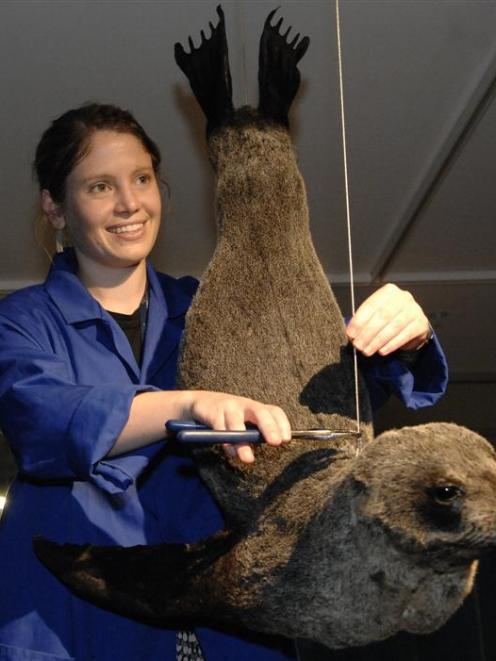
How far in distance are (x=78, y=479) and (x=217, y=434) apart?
0.22 m

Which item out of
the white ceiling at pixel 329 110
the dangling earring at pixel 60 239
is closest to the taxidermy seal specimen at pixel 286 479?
the dangling earring at pixel 60 239

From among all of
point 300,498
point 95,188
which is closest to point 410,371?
point 300,498

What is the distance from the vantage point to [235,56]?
1.69 meters

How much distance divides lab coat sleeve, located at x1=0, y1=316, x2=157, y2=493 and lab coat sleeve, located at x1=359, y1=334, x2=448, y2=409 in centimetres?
21

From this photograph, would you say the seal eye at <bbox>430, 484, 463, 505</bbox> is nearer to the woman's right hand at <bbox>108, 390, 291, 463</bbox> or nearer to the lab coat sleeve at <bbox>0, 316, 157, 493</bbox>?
the woman's right hand at <bbox>108, 390, 291, 463</bbox>

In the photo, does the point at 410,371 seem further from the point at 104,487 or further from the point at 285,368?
the point at 104,487

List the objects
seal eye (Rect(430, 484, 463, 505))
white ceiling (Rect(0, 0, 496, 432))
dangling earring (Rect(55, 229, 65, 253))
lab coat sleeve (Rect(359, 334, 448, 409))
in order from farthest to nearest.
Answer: white ceiling (Rect(0, 0, 496, 432)), dangling earring (Rect(55, 229, 65, 253)), lab coat sleeve (Rect(359, 334, 448, 409)), seal eye (Rect(430, 484, 463, 505))

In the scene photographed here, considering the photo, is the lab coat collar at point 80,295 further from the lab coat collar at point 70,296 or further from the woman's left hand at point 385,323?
the woman's left hand at point 385,323

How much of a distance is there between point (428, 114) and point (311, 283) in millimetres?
907

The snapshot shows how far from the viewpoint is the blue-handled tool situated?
794 mm

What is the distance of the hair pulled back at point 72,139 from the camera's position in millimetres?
1146

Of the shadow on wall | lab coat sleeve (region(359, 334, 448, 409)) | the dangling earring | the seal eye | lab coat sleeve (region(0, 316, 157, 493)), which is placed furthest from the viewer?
the shadow on wall

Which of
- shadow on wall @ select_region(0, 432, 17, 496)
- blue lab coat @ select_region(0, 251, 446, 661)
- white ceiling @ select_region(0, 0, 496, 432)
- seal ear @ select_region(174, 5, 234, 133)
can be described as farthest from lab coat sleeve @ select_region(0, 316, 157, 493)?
shadow on wall @ select_region(0, 432, 17, 496)

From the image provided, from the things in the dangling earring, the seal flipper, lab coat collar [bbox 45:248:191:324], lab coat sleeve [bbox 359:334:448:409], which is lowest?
the seal flipper
